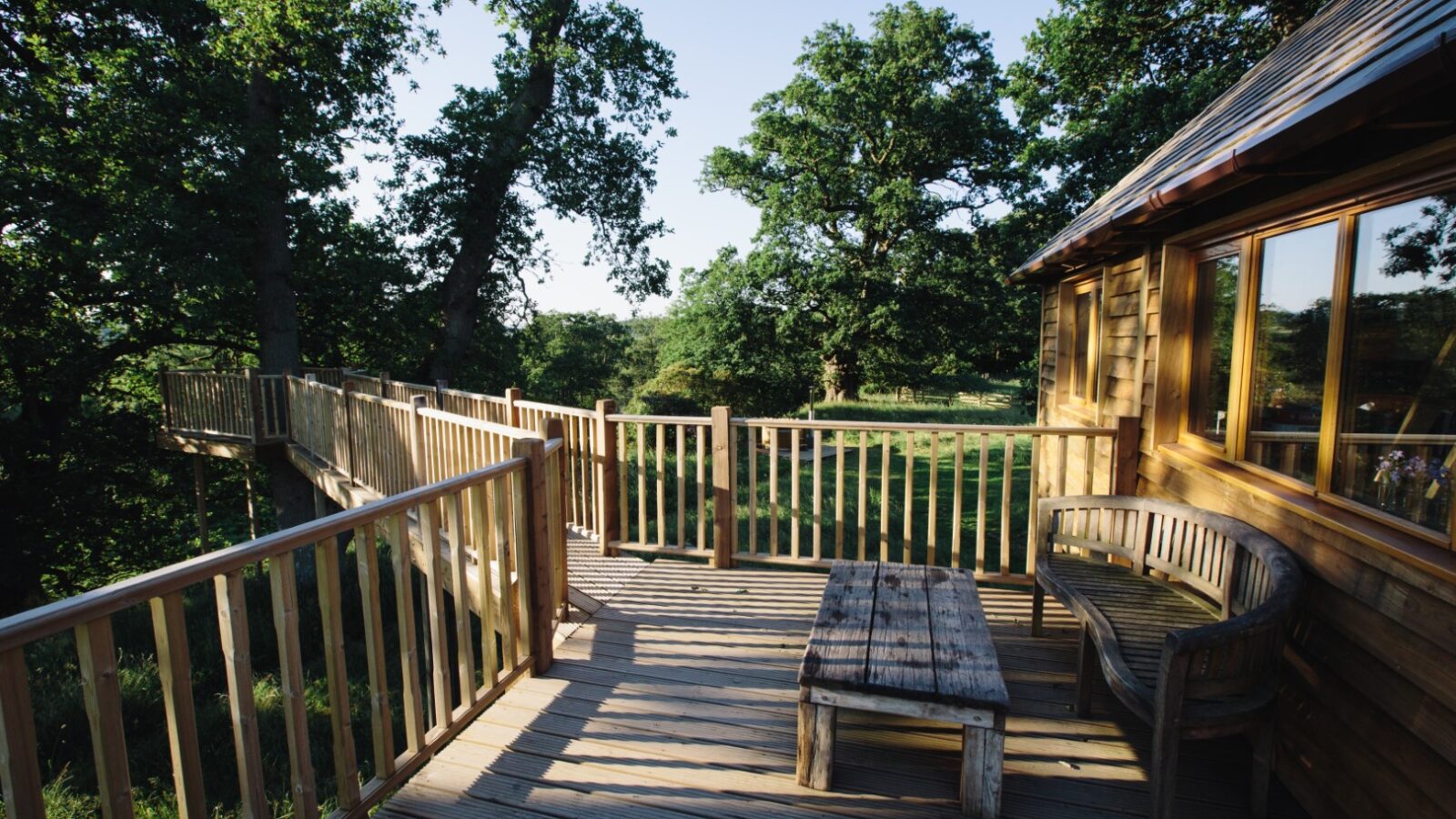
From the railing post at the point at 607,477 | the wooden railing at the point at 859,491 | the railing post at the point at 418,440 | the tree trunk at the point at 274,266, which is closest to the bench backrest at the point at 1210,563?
the wooden railing at the point at 859,491

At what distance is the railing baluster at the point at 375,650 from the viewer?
2.20m

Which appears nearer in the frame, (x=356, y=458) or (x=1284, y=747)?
(x=1284, y=747)

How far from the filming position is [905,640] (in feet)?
8.52

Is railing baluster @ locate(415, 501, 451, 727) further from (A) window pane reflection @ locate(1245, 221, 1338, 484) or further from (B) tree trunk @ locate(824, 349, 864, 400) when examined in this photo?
(B) tree trunk @ locate(824, 349, 864, 400)

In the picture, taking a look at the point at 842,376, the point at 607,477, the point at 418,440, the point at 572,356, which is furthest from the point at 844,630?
the point at 572,356

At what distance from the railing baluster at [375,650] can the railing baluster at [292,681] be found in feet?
0.68

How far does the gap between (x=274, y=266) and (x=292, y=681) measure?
40.0 ft

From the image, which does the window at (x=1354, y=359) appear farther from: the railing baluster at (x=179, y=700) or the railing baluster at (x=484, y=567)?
the railing baluster at (x=179, y=700)

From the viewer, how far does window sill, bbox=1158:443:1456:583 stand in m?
1.86

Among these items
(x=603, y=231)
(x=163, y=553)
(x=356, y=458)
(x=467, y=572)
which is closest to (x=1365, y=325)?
(x=467, y=572)

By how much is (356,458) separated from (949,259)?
1573cm

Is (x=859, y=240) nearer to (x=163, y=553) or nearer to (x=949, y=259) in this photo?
(x=949, y=259)

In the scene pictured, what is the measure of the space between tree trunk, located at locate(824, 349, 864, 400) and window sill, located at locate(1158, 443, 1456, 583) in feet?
56.9

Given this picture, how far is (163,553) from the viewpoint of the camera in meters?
14.2
